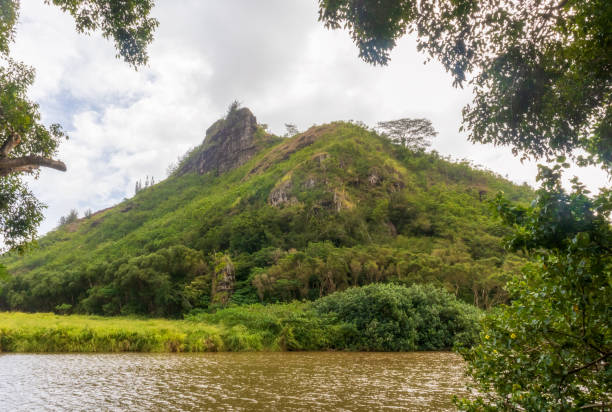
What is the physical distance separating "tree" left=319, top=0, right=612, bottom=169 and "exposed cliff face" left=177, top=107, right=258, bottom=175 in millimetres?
87834

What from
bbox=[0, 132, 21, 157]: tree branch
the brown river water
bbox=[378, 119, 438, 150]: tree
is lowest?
the brown river water

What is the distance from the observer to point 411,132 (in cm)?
8244

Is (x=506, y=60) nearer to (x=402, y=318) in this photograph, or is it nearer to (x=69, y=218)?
(x=402, y=318)

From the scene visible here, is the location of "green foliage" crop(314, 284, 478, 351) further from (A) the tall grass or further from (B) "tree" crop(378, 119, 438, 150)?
(B) "tree" crop(378, 119, 438, 150)

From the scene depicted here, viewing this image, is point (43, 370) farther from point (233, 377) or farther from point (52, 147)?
point (52, 147)

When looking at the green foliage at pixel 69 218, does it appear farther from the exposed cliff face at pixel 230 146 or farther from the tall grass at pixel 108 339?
the tall grass at pixel 108 339

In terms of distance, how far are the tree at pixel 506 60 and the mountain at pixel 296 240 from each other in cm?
331

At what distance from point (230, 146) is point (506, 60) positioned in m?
95.5

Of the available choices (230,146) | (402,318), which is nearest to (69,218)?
(230,146)

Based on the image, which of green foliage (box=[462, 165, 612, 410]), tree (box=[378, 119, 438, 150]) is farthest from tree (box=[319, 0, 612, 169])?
tree (box=[378, 119, 438, 150])

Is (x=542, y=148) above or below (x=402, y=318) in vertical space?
above

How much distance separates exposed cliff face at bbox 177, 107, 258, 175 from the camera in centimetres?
9425

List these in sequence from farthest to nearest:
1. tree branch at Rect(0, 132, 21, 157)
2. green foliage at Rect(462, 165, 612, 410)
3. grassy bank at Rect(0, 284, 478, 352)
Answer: grassy bank at Rect(0, 284, 478, 352)
tree branch at Rect(0, 132, 21, 157)
green foliage at Rect(462, 165, 612, 410)

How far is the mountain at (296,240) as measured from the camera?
33.0 meters
